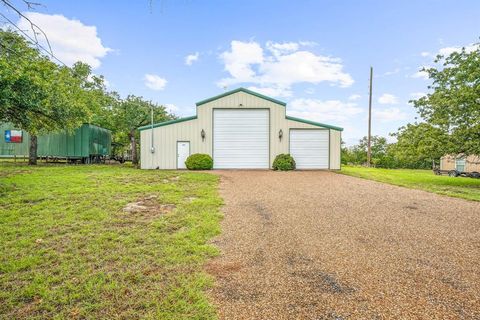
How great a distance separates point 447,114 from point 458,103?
67 cm

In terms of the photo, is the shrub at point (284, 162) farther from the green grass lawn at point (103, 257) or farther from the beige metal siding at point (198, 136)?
the green grass lawn at point (103, 257)

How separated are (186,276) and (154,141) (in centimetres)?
1454

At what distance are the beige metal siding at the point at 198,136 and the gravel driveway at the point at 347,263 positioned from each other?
10328 millimetres

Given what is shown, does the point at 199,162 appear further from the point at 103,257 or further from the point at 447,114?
the point at 447,114

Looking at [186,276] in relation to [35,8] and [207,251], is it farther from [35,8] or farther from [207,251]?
[35,8]

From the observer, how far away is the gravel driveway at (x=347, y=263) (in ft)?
7.80

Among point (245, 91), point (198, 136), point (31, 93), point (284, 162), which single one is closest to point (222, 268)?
point (31, 93)

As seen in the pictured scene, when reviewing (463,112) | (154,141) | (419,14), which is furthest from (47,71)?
(463,112)

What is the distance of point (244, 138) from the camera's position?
16.5 m

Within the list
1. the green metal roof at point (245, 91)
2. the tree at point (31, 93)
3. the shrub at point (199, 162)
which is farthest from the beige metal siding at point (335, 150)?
the tree at point (31, 93)

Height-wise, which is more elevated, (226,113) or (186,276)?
(226,113)

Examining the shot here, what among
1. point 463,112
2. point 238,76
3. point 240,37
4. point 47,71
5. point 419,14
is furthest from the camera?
point 238,76

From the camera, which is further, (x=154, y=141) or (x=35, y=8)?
(x=154, y=141)

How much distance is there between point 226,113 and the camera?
16.6 m
